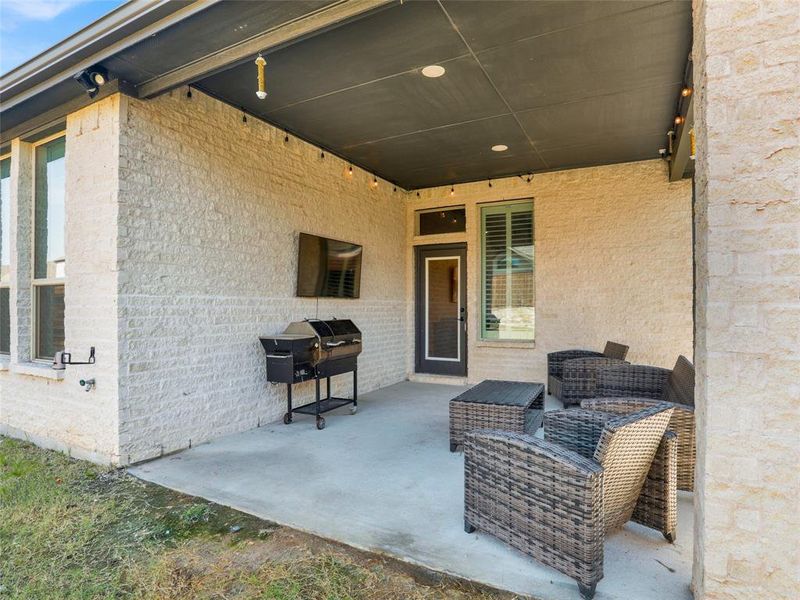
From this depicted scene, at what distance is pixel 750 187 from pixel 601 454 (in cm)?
118

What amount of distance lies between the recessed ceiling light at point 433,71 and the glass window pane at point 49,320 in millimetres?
3665

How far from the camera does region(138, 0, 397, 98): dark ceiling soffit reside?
253 cm

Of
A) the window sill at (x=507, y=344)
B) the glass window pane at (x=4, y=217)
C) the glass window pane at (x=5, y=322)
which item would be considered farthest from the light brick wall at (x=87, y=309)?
the window sill at (x=507, y=344)

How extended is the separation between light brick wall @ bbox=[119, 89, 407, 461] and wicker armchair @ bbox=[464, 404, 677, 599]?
8.59 feet

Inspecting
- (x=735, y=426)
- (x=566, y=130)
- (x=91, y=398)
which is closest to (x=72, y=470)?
(x=91, y=398)

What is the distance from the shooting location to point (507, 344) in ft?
21.6

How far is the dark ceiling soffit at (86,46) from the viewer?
258 centimetres

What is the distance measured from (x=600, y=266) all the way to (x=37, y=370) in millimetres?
6371

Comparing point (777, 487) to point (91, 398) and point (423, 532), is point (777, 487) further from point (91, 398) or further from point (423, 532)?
point (91, 398)

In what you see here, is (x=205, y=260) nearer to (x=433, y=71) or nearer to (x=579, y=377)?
(x=433, y=71)

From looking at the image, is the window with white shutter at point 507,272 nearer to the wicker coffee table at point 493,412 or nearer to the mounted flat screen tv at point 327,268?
the mounted flat screen tv at point 327,268

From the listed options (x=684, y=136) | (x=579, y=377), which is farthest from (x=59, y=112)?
(x=684, y=136)

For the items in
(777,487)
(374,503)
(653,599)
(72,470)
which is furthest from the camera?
(72,470)

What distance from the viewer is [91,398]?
3521mm
